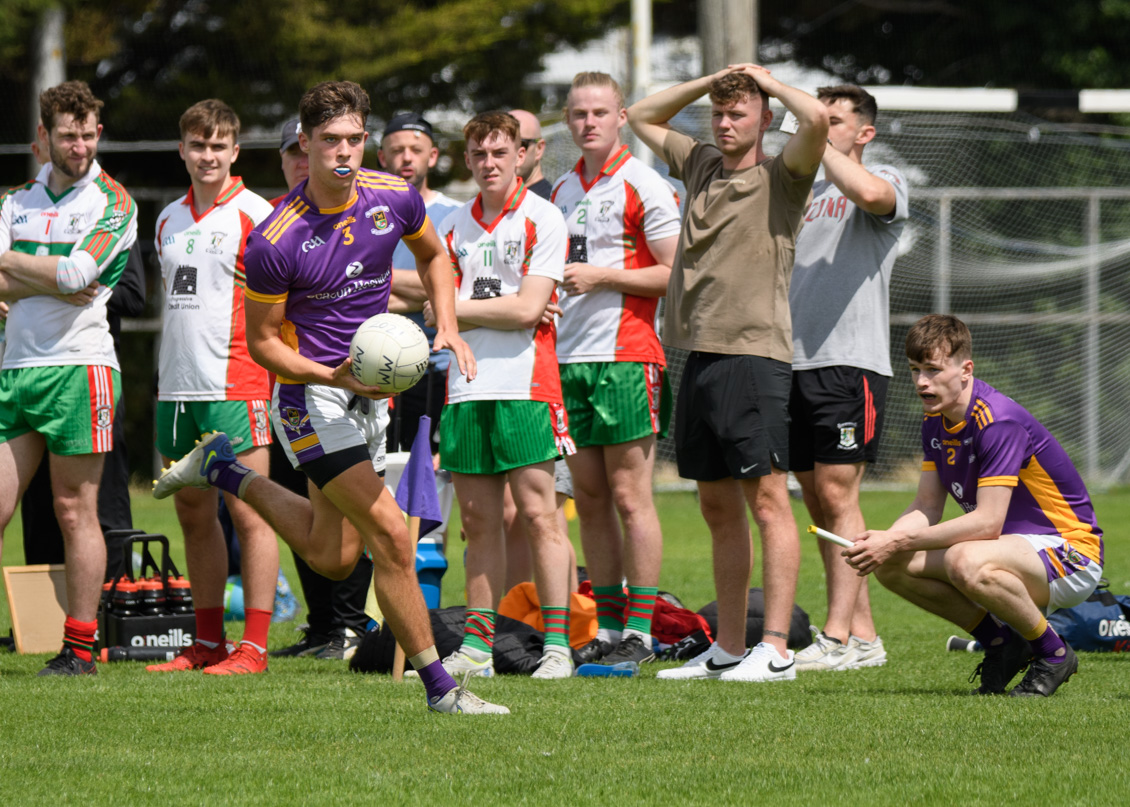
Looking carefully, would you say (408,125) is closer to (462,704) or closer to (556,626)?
(556,626)

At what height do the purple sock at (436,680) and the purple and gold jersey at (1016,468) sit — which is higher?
the purple and gold jersey at (1016,468)

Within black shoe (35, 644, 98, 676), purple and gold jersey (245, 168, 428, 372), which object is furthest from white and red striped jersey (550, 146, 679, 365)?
black shoe (35, 644, 98, 676)

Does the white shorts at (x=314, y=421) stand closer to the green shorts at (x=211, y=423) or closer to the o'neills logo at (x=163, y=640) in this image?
the green shorts at (x=211, y=423)

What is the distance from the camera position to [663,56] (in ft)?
73.0

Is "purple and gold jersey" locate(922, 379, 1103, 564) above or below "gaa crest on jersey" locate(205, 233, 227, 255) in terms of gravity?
below

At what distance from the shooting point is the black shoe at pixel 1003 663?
5461mm

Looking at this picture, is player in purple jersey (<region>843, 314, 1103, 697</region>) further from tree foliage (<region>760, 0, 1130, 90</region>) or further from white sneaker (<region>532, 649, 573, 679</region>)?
tree foliage (<region>760, 0, 1130, 90</region>)

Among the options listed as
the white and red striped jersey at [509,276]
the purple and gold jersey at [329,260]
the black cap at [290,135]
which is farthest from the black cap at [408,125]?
the purple and gold jersey at [329,260]

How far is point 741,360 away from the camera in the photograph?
6.05 metres

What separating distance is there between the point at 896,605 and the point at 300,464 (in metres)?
5.17

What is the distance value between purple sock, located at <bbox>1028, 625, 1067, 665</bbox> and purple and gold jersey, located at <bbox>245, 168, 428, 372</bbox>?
281 cm

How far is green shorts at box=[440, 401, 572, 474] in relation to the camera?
6.18m

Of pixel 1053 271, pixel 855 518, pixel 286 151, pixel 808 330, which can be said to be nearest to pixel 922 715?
pixel 855 518

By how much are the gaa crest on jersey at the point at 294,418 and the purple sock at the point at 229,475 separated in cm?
67
